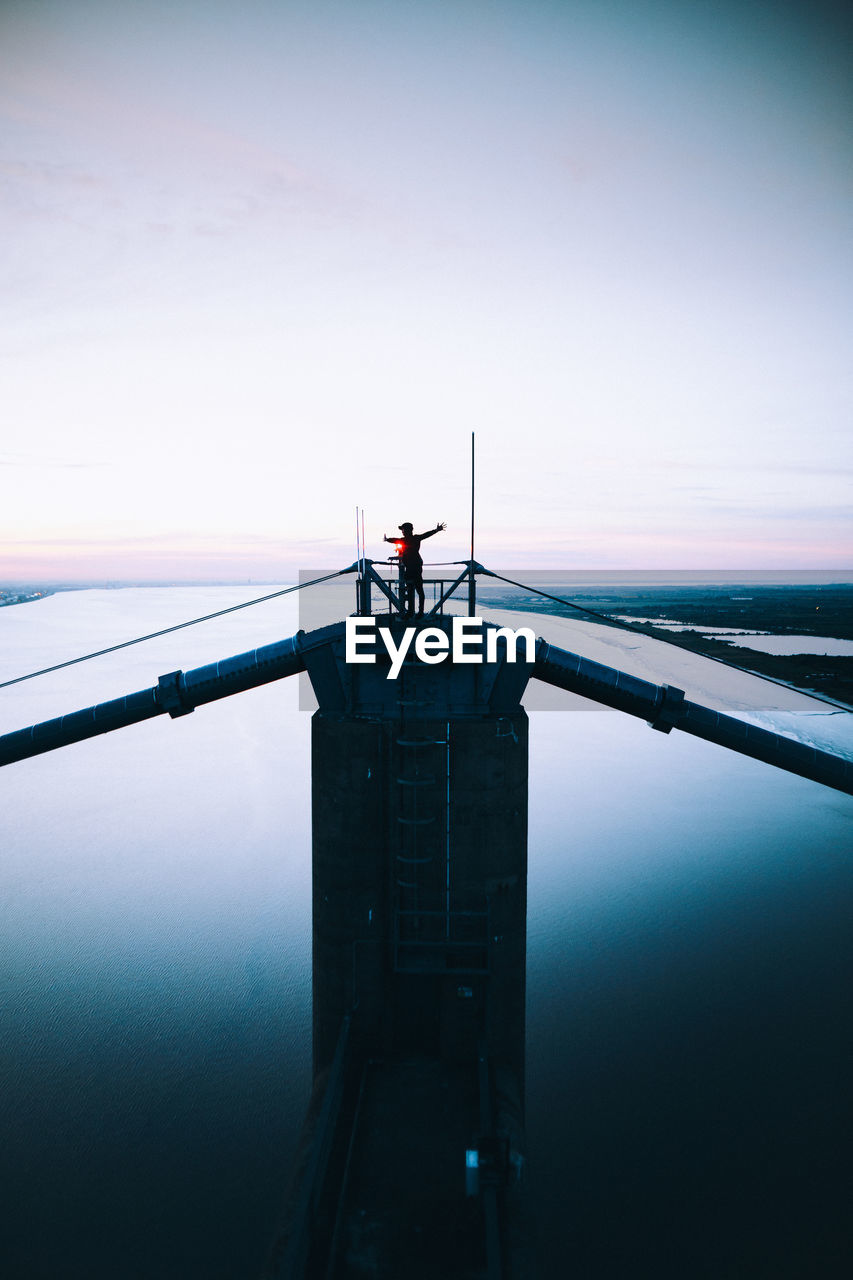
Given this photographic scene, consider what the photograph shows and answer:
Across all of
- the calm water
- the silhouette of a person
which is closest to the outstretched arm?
the silhouette of a person

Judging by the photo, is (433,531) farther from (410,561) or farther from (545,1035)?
(545,1035)

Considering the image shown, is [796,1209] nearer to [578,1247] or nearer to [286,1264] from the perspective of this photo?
[578,1247]

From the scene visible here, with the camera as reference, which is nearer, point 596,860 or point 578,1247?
point 578,1247

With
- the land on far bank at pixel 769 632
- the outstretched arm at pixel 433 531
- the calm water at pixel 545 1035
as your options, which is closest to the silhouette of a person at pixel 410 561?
the outstretched arm at pixel 433 531

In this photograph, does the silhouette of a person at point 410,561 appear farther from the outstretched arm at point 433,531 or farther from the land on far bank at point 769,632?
the land on far bank at point 769,632

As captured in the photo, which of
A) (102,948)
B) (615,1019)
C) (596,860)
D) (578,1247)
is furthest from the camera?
(596,860)

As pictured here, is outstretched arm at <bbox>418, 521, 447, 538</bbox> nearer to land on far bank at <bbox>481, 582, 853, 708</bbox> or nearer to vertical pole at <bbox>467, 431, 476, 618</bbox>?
vertical pole at <bbox>467, 431, 476, 618</bbox>

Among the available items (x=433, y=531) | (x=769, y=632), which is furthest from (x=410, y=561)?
(x=769, y=632)

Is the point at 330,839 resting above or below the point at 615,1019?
above

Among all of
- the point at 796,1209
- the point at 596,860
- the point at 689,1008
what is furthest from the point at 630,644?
the point at 796,1209
